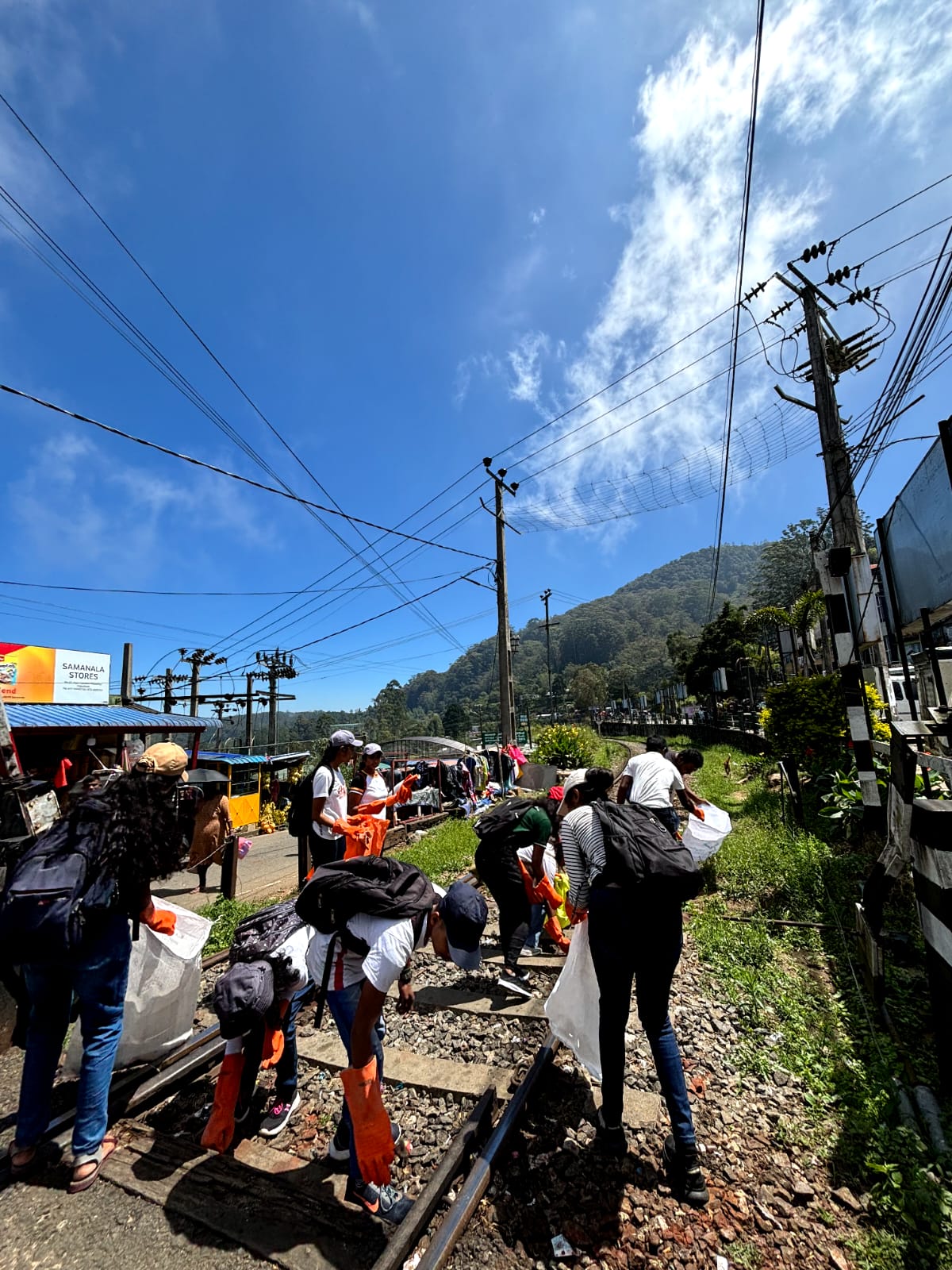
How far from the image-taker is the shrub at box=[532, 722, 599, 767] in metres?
15.8

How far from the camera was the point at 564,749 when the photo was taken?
15938mm

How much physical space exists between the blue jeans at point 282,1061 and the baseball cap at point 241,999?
0.11 meters

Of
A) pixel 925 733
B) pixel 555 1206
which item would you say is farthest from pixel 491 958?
pixel 925 733

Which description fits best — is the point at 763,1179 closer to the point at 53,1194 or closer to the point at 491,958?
the point at 491,958

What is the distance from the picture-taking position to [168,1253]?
2.20m

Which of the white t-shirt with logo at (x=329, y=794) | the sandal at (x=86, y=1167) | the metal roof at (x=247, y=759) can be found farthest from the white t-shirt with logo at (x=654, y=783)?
the metal roof at (x=247, y=759)

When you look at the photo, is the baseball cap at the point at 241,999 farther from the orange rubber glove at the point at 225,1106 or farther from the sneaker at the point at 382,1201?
the sneaker at the point at 382,1201

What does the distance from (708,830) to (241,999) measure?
342 centimetres

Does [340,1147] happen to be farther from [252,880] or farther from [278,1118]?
[252,880]

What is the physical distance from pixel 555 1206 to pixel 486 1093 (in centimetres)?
54

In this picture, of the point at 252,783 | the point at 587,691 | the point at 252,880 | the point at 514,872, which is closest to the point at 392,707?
the point at 587,691

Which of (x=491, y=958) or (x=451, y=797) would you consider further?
(x=451, y=797)

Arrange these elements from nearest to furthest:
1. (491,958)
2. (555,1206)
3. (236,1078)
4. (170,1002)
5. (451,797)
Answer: (555,1206) < (236,1078) < (170,1002) < (491,958) < (451,797)

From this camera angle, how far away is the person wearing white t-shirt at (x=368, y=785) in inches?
207
